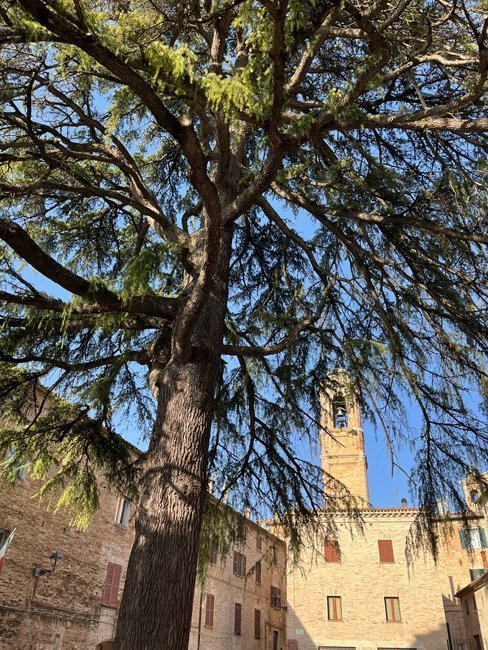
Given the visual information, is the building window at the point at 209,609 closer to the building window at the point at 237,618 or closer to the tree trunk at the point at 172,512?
the building window at the point at 237,618

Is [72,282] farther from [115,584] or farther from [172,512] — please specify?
Answer: [115,584]

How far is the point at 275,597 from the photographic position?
30609 millimetres

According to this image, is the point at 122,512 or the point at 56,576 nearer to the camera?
the point at 56,576

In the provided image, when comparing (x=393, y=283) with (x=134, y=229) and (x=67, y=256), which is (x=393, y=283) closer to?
(x=134, y=229)

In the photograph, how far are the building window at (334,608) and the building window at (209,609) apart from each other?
6921mm

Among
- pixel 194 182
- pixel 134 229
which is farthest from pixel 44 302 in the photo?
pixel 134 229

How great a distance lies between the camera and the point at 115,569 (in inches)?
659

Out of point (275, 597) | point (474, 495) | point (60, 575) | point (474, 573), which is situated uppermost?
point (474, 573)

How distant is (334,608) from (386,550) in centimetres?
383

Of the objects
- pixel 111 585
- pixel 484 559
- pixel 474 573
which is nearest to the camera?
pixel 111 585

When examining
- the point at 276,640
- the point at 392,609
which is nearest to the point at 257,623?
the point at 276,640

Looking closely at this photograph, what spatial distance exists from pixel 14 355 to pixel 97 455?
1654 millimetres

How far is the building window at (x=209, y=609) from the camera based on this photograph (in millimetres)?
21953

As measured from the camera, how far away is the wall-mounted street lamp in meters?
13.3
